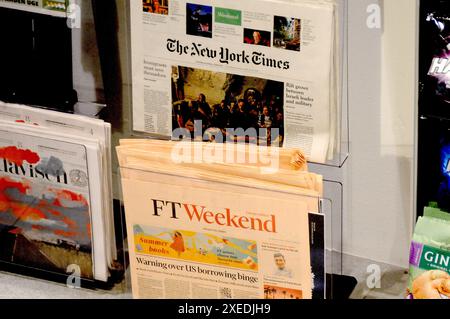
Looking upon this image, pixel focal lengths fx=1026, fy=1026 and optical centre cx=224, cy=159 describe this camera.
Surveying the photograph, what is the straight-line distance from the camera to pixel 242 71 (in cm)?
140

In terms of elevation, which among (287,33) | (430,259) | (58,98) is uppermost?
(287,33)

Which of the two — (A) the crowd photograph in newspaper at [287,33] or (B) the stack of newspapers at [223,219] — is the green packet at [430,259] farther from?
(A) the crowd photograph in newspaper at [287,33]

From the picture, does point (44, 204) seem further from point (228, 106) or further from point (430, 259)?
point (430, 259)

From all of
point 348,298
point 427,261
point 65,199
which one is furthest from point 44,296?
point 427,261

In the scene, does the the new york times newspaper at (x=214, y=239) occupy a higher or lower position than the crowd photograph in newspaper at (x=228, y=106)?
lower

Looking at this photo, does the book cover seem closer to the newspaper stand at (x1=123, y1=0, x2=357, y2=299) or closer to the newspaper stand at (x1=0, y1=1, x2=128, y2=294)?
the newspaper stand at (x1=0, y1=1, x2=128, y2=294)

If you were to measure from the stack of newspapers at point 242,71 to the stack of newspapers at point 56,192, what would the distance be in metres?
0.10

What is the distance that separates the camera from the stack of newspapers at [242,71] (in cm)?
135

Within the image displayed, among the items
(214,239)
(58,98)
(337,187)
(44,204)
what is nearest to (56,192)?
(44,204)

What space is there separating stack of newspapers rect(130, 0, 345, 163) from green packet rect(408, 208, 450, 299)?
166 mm

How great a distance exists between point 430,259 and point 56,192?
561mm

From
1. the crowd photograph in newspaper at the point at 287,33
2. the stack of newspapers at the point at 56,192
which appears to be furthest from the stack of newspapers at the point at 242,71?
the stack of newspapers at the point at 56,192
